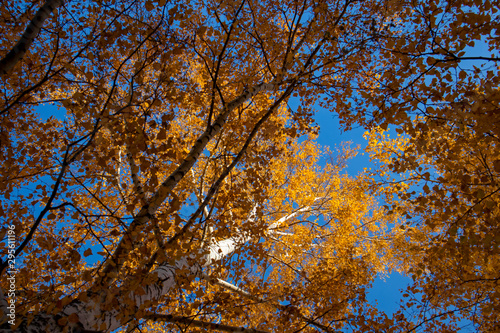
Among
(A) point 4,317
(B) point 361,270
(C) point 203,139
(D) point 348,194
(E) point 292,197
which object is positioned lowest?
(A) point 4,317

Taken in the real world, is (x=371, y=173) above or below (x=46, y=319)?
above

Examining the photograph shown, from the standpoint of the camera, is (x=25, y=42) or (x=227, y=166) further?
(x=227, y=166)

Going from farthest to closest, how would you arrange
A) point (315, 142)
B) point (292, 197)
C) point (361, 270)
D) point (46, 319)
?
point (315, 142) → point (292, 197) → point (361, 270) → point (46, 319)

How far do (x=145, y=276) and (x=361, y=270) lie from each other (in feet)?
18.7

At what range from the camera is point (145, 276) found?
238 cm

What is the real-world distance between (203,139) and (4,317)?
2.26 m

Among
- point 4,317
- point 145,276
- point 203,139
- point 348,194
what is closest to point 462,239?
point 203,139

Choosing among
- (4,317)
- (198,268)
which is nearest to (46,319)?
(4,317)

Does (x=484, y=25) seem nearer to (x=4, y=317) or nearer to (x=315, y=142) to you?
(x=4, y=317)

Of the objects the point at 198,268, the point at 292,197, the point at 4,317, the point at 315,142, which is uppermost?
the point at 315,142

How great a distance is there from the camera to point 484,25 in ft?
7.89

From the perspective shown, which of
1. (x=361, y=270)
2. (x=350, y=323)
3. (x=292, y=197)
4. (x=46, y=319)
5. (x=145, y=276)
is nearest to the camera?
(x=46, y=319)

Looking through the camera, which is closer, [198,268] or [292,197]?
[198,268]

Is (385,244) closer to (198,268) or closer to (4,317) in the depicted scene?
(198,268)
